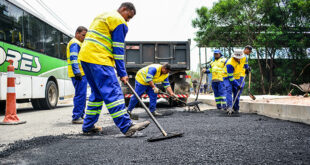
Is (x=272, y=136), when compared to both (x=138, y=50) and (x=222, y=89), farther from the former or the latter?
(x=138, y=50)

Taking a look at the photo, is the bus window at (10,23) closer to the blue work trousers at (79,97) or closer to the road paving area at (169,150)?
the blue work trousers at (79,97)

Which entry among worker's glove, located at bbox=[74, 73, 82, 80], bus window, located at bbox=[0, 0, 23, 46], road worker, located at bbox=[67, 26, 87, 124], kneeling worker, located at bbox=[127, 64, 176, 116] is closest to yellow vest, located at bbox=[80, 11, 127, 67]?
worker's glove, located at bbox=[74, 73, 82, 80]

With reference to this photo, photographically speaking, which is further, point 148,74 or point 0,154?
point 148,74

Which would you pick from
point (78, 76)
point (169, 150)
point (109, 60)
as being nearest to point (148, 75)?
point (78, 76)

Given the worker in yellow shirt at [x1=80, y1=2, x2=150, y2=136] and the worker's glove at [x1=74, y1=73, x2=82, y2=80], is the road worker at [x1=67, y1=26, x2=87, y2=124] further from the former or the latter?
the worker in yellow shirt at [x1=80, y1=2, x2=150, y2=136]

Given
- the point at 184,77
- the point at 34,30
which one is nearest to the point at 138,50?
the point at 184,77

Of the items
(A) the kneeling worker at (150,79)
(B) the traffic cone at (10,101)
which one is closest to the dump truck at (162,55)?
(A) the kneeling worker at (150,79)

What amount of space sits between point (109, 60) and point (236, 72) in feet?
13.7

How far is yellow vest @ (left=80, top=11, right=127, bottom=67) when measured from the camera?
9.80ft

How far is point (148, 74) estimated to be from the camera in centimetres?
570

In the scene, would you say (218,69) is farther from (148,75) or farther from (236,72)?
(148,75)

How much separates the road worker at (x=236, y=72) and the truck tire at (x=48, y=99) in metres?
5.85

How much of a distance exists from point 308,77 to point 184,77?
11.1 m

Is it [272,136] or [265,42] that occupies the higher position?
[265,42]
